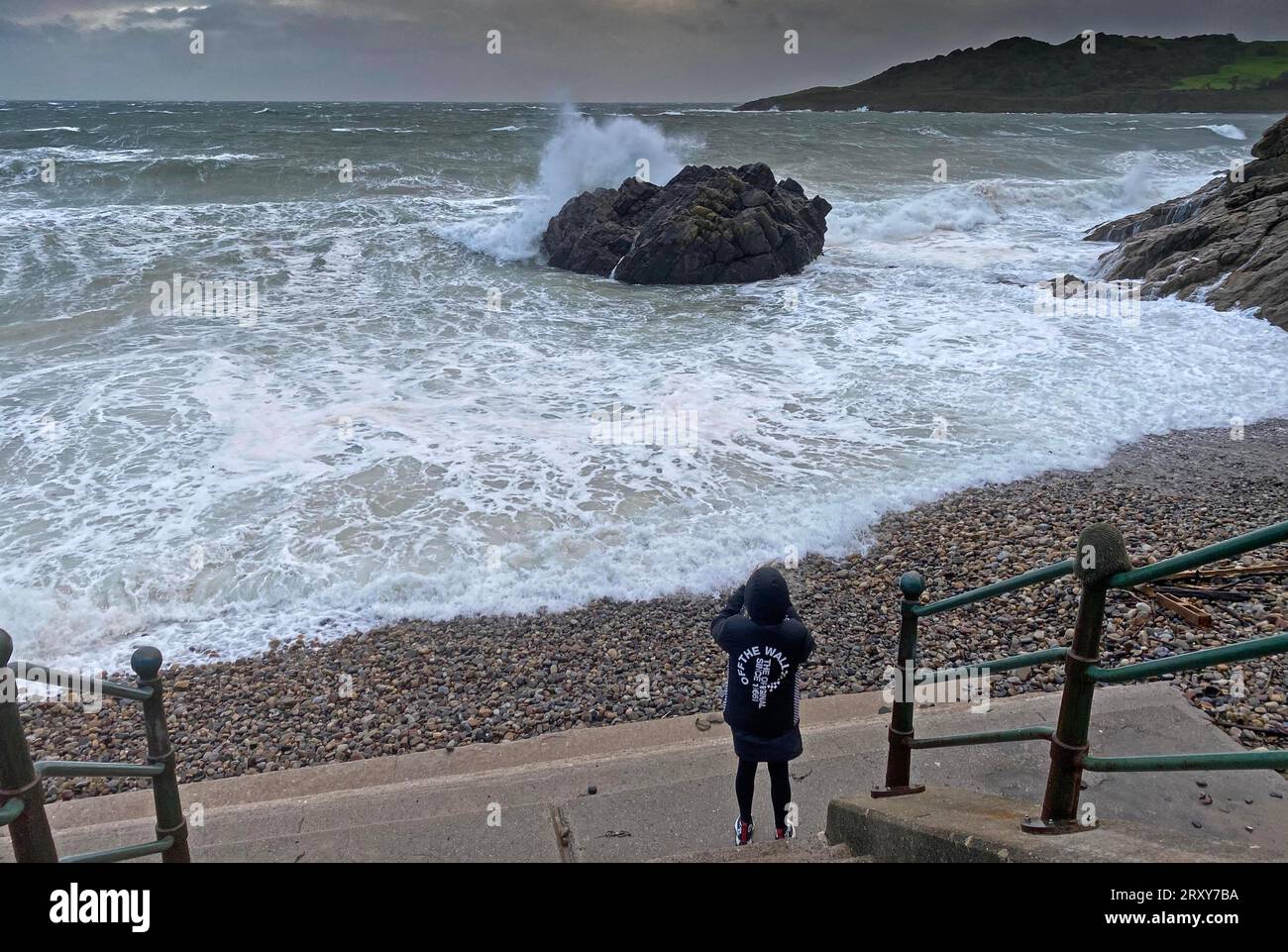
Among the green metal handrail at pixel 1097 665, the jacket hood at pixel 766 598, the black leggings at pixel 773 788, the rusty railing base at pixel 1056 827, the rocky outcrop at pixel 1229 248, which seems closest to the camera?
the green metal handrail at pixel 1097 665

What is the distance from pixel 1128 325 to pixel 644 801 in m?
14.1

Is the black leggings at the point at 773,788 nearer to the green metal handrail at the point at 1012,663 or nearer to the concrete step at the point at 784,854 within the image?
the concrete step at the point at 784,854

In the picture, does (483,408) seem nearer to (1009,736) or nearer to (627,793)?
(627,793)

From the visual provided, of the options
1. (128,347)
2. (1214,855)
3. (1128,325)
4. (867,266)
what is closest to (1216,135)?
(867,266)

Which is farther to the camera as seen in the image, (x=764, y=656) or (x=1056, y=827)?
(x=764, y=656)

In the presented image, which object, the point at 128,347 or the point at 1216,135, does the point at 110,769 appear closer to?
the point at 128,347

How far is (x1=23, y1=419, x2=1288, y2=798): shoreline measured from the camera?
5414 millimetres

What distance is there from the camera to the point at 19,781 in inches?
80.4

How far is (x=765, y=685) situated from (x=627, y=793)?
102 cm

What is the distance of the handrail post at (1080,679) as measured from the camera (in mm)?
2049

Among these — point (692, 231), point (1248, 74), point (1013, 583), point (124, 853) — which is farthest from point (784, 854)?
point (1248, 74)

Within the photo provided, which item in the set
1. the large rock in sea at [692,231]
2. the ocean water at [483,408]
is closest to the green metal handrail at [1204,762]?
the ocean water at [483,408]

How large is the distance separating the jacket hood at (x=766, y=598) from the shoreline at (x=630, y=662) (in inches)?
76.9
